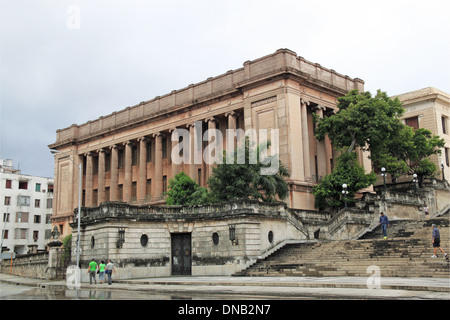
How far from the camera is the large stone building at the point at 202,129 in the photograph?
4806cm

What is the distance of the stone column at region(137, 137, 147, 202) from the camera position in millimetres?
64375

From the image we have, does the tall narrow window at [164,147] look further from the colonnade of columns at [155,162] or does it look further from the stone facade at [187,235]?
the stone facade at [187,235]

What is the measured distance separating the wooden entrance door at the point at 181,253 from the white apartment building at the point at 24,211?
49.5 meters

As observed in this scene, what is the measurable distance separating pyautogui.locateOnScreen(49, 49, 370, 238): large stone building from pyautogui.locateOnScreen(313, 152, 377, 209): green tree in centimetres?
239

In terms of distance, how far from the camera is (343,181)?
44125 mm

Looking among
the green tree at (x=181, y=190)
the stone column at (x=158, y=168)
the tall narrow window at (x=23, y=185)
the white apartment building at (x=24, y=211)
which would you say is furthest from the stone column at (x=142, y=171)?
the tall narrow window at (x=23, y=185)

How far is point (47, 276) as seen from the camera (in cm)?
3853

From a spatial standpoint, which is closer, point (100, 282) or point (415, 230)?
point (100, 282)

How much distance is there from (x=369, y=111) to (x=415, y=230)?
1480 centimetres

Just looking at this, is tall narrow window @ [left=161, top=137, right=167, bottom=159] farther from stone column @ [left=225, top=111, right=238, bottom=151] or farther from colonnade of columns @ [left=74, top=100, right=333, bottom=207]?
stone column @ [left=225, top=111, right=238, bottom=151]

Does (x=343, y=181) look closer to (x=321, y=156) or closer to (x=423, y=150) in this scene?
(x=321, y=156)

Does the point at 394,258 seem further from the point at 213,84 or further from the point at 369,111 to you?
the point at 213,84
